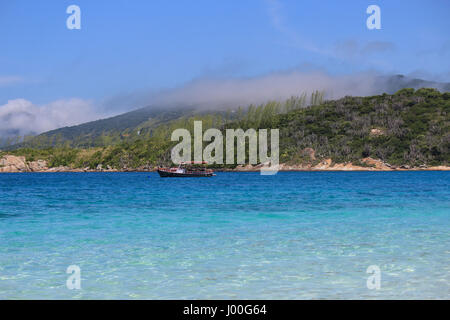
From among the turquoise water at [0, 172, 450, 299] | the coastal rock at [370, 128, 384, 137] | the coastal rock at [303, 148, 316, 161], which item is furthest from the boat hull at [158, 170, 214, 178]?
the turquoise water at [0, 172, 450, 299]

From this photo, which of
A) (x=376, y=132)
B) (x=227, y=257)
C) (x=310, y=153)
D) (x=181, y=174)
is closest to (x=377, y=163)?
(x=376, y=132)

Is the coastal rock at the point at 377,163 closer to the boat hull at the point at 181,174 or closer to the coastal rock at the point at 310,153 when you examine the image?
the coastal rock at the point at 310,153

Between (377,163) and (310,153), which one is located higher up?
(310,153)

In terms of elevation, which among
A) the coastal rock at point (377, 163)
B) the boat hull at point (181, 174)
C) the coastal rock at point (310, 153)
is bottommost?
the boat hull at point (181, 174)

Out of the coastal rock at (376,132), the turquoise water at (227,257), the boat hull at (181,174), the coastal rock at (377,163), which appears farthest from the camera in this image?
the coastal rock at (376,132)

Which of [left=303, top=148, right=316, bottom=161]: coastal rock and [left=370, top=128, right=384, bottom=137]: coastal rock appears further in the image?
[left=303, top=148, right=316, bottom=161]: coastal rock

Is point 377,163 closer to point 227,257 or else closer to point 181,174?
point 181,174

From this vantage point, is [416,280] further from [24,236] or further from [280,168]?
[280,168]

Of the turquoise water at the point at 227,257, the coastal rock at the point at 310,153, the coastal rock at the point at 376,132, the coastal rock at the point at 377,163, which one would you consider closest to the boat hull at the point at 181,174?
the coastal rock at the point at 310,153

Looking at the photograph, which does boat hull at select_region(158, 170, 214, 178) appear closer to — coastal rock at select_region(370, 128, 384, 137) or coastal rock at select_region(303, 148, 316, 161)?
coastal rock at select_region(303, 148, 316, 161)

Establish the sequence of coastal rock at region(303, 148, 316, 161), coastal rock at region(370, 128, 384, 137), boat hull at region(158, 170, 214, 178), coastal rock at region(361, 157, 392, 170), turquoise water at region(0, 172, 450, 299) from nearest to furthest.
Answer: turquoise water at region(0, 172, 450, 299) < boat hull at region(158, 170, 214, 178) < coastal rock at region(361, 157, 392, 170) < coastal rock at region(370, 128, 384, 137) < coastal rock at region(303, 148, 316, 161)

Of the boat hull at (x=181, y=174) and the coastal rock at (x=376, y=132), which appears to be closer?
the boat hull at (x=181, y=174)

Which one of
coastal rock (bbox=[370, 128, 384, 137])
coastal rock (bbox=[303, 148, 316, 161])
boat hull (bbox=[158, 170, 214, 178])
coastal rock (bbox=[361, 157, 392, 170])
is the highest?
coastal rock (bbox=[370, 128, 384, 137])
